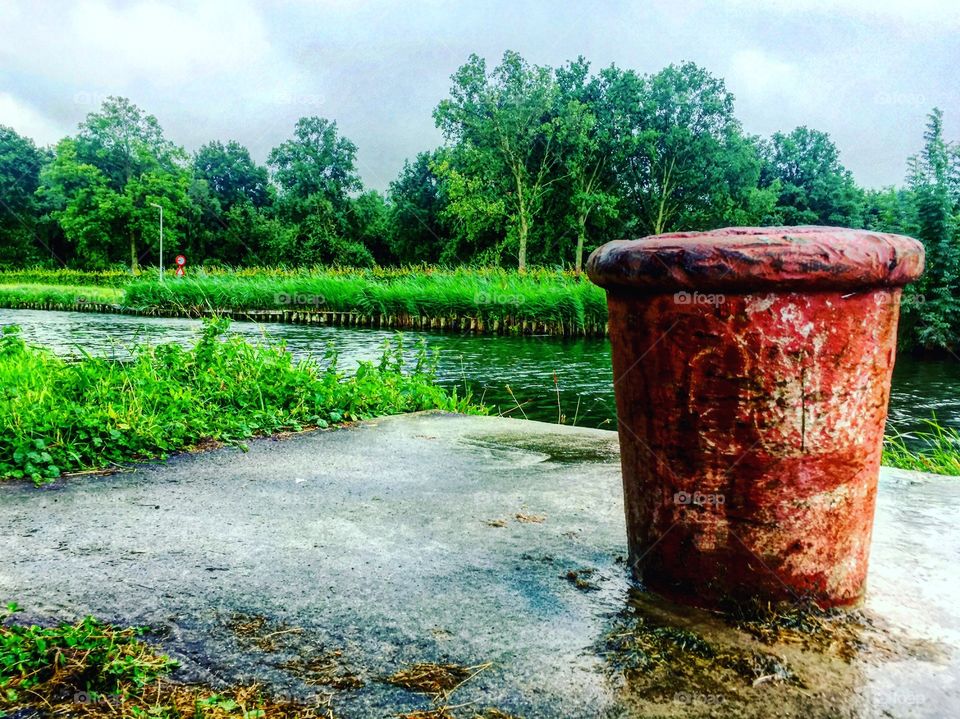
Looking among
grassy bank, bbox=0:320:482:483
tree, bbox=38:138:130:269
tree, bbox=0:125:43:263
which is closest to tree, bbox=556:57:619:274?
tree, bbox=38:138:130:269

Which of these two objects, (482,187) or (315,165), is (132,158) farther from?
(482,187)

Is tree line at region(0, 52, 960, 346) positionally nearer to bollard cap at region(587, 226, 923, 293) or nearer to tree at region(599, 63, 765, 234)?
tree at region(599, 63, 765, 234)

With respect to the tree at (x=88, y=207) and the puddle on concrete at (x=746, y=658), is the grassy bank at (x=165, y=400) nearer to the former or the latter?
the puddle on concrete at (x=746, y=658)

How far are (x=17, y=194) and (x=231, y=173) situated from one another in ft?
52.5

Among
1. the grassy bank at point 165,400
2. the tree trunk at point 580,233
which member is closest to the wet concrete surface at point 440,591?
the grassy bank at point 165,400

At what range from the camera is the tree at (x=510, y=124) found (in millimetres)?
39219

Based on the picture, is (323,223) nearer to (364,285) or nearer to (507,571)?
(364,285)

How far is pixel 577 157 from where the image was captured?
130 ft

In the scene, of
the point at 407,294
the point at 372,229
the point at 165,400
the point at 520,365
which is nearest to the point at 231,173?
the point at 372,229

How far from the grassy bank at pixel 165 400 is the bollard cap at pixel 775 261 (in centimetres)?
284

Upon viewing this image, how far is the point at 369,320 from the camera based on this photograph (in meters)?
22.7

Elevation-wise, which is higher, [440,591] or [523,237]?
[523,237]

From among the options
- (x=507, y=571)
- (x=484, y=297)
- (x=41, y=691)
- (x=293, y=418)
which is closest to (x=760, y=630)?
(x=507, y=571)

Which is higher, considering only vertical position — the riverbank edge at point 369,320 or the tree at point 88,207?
the tree at point 88,207
